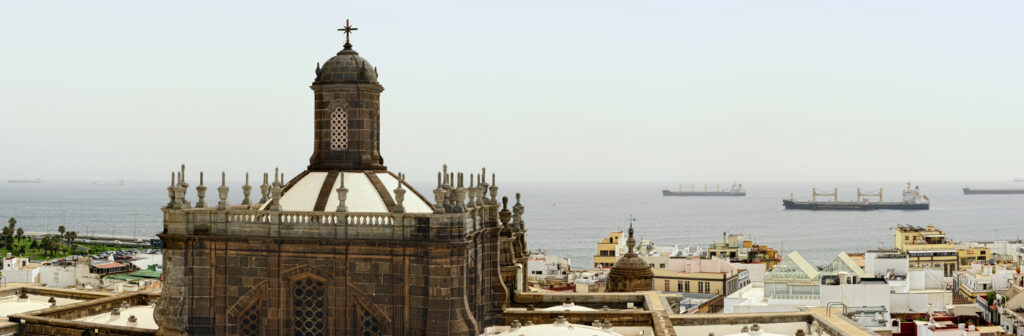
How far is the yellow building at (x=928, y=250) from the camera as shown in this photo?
10769 centimetres

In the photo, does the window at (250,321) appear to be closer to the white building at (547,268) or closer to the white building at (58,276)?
the white building at (58,276)

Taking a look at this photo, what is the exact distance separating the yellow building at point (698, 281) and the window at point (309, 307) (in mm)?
67149

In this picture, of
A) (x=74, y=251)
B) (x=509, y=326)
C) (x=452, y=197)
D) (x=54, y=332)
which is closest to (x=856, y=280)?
(x=509, y=326)

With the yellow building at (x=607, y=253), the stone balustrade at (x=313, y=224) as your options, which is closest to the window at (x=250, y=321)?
the stone balustrade at (x=313, y=224)

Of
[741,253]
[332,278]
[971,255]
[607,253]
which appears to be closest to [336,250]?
[332,278]

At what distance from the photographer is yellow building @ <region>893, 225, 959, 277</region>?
108 metres

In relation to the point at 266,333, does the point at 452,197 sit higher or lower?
higher

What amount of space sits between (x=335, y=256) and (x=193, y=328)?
4046 mm

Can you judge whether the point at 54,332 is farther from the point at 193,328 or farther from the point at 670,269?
the point at 670,269

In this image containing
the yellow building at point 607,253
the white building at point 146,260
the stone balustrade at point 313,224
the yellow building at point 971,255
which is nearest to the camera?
the stone balustrade at point 313,224

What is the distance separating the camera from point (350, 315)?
73.1 feet

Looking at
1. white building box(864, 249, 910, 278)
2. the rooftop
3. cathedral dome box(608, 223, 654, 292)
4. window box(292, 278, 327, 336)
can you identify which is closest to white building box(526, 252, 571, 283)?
white building box(864, 249, 910, 278)

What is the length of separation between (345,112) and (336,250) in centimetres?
416

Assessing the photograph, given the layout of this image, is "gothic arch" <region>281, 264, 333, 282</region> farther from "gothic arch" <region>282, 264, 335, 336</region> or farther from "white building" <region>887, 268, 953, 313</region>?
"white building" <region>887, 268, 953, 313</region>
